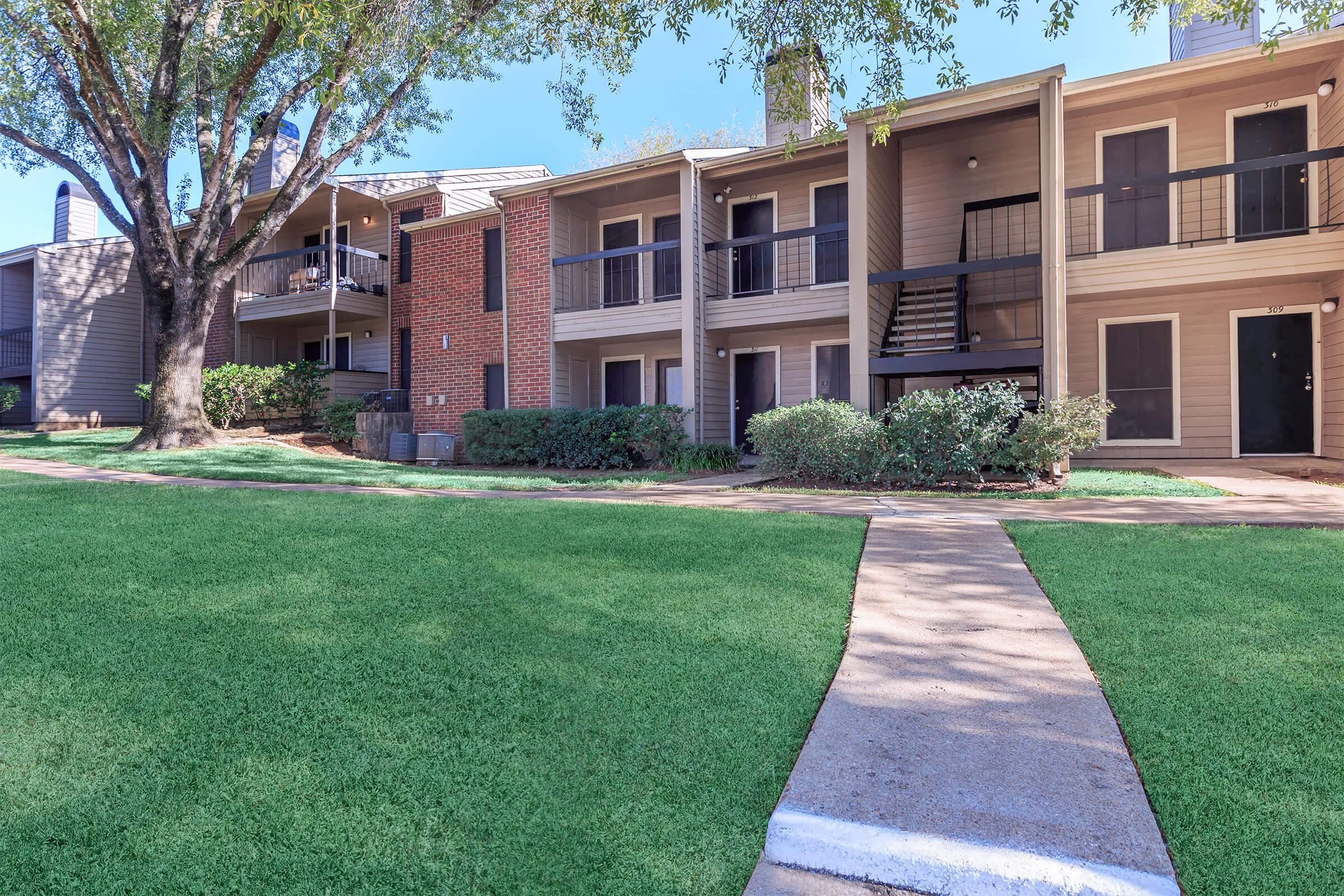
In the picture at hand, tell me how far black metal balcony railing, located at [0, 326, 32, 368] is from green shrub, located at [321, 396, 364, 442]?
10.6m

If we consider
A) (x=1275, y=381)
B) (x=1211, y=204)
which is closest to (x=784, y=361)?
(x=1211, y=204)

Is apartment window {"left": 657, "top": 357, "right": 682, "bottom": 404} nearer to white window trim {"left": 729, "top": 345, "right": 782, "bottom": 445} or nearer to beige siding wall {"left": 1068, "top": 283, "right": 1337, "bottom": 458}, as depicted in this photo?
white window trim {"left": 729, "top": 345, "right": 782, "bottom": 445}

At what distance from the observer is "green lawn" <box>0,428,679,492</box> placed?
851 centimetres

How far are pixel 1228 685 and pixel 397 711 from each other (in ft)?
8.92

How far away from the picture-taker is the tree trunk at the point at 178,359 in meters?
11.6

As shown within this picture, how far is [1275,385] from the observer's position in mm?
10297

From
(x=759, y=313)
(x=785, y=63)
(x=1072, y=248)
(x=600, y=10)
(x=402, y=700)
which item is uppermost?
A: (x=600, y=10)

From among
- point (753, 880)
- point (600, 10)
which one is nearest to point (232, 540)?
point (753, 880)

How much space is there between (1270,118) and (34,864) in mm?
13913

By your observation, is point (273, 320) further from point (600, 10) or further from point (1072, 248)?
point (1072, 248)

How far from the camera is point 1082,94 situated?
9.99 meters

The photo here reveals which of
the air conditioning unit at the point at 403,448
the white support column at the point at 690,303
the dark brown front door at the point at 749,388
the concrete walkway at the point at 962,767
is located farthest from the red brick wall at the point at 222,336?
the concrete walkway at the point at 962,767

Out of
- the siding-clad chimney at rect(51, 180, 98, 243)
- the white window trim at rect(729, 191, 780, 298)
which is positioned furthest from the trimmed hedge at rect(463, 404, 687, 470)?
the siding-clad chimney at rect(51, 180, 98, 243)

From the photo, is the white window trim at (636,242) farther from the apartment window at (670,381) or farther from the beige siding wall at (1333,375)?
the beige siding wall at (1333,375)
